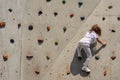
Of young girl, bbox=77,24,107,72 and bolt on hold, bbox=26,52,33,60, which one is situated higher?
young girl, bbox=77,24,107,72

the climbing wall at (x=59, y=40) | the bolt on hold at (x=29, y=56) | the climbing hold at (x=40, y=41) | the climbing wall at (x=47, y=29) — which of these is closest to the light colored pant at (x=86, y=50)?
the climbing wall at (x=59, y=40)

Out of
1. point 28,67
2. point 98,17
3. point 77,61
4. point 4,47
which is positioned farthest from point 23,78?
point 98,17

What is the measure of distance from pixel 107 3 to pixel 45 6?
1093 mm

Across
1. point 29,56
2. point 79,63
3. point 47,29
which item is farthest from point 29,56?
point 79,63

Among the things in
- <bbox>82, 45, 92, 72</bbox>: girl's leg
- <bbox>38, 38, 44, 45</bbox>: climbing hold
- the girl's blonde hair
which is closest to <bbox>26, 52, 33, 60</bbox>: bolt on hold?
<bbox>38, 38, 44, 45</bbox>: climbing hold

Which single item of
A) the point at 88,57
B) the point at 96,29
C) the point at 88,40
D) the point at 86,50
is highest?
the point at 96,29

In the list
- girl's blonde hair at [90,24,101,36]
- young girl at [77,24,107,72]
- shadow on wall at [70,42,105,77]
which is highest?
girl's blonde hair at [90,24,101,36]

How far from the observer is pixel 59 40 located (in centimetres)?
519

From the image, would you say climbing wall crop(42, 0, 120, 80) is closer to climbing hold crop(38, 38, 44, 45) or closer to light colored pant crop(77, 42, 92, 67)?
light colored pant crop(77, 42, 92, 67)

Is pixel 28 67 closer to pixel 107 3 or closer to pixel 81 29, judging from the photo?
pixel 81 29

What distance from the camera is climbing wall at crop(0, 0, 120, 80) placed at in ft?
16.8

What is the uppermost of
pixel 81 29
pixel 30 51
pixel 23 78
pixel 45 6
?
pixel 45 6

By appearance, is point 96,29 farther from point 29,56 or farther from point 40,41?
point 29,56

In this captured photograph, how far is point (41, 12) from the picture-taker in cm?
517
